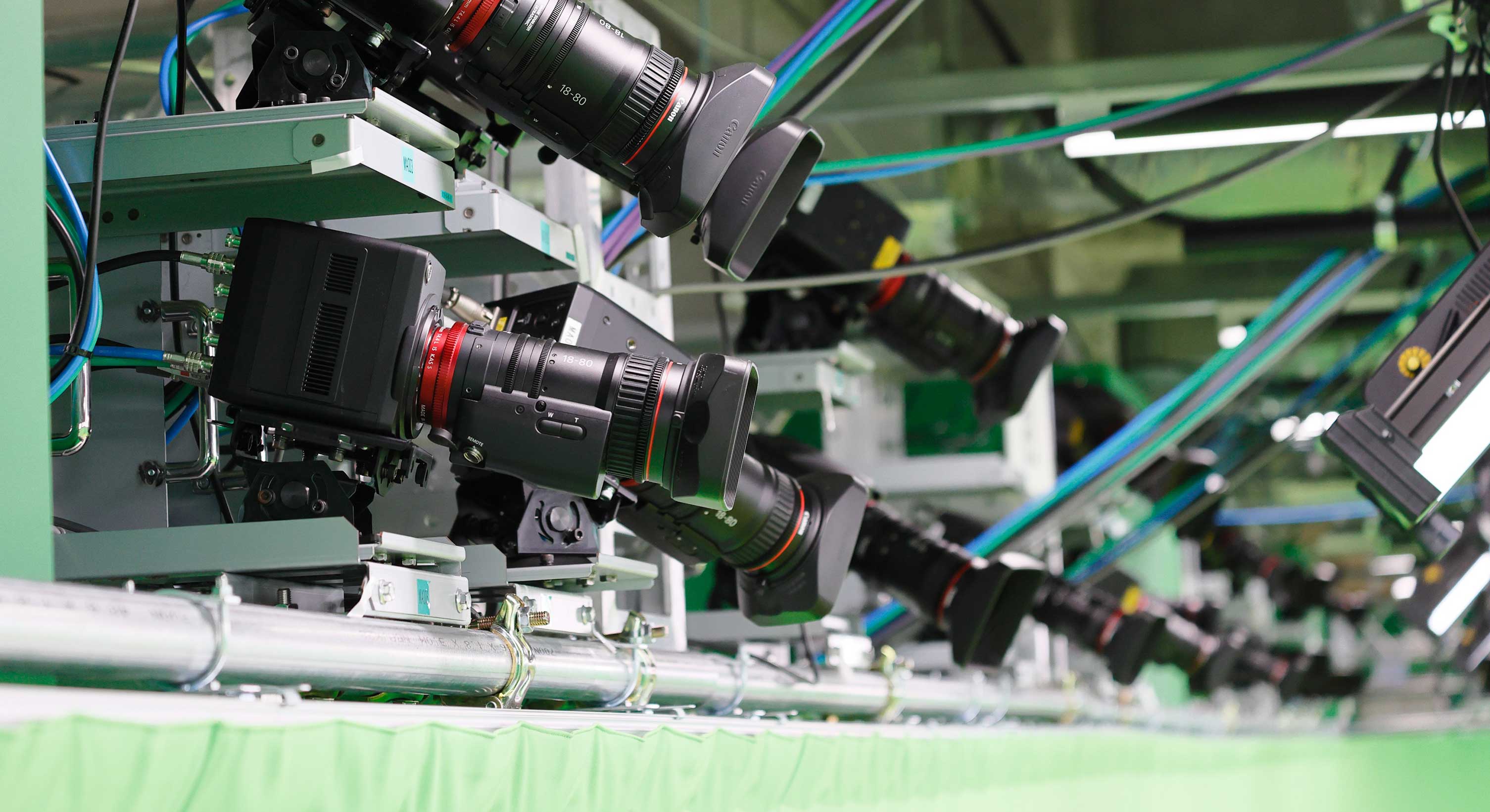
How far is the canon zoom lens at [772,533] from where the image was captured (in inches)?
69.7

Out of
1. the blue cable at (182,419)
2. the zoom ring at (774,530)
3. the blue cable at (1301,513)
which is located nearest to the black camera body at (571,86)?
the blue cable at (182,419)

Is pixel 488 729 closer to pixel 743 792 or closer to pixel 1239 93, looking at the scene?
pixel 743 792

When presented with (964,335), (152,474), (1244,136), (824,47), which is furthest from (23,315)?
(1244,136)

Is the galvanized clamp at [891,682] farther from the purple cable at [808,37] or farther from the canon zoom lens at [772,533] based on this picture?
the purple cable at [808,37]

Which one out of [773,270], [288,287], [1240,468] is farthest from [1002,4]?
[1240,468]

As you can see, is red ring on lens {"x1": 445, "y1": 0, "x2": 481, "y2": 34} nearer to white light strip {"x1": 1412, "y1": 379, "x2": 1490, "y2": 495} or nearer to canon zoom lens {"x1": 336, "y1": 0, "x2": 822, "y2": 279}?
canon zoom lens {"x1": 336, "y1": 0, "x2": 822, "y2": 279}

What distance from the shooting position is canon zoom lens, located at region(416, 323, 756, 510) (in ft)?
4.30

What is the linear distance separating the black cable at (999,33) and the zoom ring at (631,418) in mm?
1939

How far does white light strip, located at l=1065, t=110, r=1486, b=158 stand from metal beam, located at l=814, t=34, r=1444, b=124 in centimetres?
9

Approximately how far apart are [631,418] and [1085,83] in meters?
1.89

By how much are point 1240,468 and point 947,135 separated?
2236 millimetres

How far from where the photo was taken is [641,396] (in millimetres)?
1328

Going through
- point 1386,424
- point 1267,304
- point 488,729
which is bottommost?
point 488,729

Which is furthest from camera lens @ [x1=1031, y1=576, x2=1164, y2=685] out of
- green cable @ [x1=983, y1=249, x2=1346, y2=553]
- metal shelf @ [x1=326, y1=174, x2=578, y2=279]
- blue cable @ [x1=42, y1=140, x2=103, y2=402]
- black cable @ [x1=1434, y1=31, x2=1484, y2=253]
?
blue cable @ [x1=42, y1=140, x2=103, y2=402]
